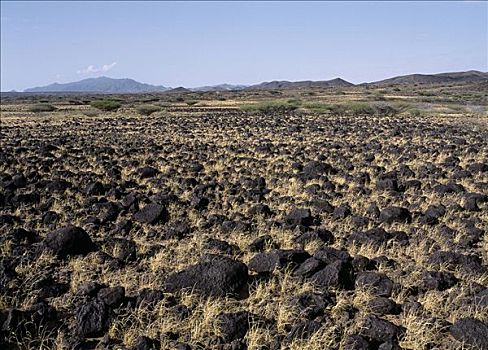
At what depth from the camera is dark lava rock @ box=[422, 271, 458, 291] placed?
24.5 feet

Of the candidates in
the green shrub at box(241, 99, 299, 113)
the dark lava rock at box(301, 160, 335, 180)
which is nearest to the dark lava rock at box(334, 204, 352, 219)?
the dark lava rock at box(301, 160, 335, 180)

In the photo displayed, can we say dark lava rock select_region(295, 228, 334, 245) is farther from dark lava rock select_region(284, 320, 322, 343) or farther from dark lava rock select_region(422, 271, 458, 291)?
dark lava rock select_region(284, 320, 322, 343)

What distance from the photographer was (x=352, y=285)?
25.0 ft

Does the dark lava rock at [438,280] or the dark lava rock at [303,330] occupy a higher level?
the dark lava rock at [303,330]

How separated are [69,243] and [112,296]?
2471mm

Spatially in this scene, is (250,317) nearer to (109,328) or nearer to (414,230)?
(109,328)

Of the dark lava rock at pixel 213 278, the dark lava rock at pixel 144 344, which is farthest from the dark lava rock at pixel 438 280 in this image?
the dark lava rock at pixel 144 344

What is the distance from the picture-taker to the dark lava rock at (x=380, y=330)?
19.4 ft

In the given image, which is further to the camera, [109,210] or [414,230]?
[109,210]

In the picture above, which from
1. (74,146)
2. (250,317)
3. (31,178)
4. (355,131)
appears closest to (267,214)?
(250,317)

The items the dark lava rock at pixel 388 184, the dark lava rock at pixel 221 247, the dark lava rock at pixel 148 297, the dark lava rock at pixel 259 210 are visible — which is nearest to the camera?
the dark lava rock at pixel 148 297

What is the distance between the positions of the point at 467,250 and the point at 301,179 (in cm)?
683

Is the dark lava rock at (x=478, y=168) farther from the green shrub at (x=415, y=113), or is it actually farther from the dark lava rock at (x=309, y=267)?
the green shrub at (x=415, y=113)

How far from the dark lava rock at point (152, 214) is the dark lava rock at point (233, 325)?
5.10m
